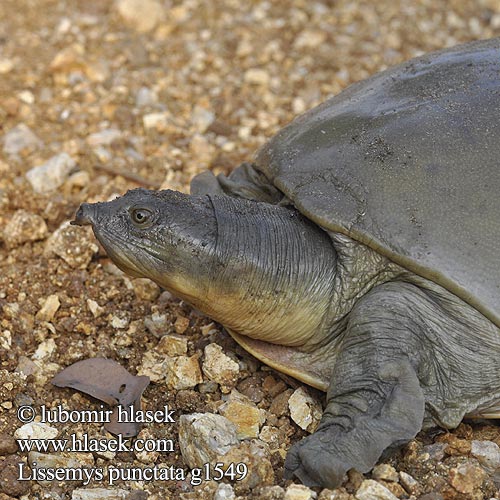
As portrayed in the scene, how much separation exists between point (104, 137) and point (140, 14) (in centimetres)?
131

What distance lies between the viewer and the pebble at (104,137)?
410 centimetres

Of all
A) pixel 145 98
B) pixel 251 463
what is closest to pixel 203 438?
pixel 251 463

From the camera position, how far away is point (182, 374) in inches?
109

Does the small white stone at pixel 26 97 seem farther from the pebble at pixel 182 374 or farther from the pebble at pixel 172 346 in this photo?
the pebble at pixel 182 374

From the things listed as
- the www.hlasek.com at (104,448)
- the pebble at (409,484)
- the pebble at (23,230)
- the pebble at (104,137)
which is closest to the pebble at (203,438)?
the www.hlasek.com at (104,448)

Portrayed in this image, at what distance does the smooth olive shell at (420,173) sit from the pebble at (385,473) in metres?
0.55

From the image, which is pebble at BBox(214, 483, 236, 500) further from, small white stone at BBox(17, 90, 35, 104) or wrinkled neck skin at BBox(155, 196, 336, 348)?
small white stone at BBox(17, 90, 35, 104)

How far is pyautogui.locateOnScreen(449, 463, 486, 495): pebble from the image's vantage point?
2.32 meters

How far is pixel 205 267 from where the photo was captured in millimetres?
2543

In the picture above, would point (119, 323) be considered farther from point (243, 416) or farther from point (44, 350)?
point (243, 416)

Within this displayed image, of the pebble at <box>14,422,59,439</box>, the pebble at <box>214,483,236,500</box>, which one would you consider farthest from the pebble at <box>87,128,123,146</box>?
the pebble at <box>214,483,236,500</box>

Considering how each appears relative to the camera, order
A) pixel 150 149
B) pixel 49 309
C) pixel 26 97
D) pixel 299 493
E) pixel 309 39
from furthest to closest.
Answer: pixel 309 39 → pixel 26 97 → pixel 150 149 → pixel 49 309 → pixel 299 493

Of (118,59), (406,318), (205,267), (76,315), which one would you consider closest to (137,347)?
(76,315)

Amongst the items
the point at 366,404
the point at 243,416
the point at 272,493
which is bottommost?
the point at 243,416
